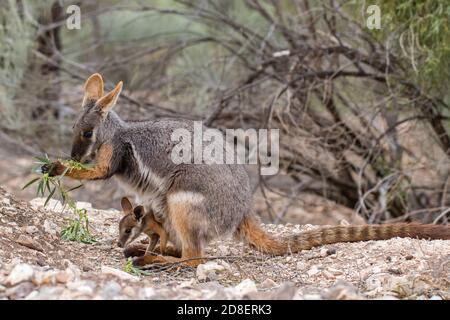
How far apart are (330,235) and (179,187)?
4.14 feet

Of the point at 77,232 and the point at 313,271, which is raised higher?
the point at 77,232

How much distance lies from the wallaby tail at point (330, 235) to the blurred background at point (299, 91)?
7.94 ft

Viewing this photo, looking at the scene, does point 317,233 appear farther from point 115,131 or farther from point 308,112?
point 308,112

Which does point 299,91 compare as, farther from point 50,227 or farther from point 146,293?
point 146,293

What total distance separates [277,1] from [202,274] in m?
6.20

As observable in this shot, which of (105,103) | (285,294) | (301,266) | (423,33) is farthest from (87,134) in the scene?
(423,33)

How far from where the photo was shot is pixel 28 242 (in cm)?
611

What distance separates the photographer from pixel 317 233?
6.61m

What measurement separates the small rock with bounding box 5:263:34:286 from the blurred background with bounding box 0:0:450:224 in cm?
460

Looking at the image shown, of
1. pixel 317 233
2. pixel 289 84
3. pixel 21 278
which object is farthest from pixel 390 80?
pixel 21 278

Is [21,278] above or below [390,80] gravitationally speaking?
below
